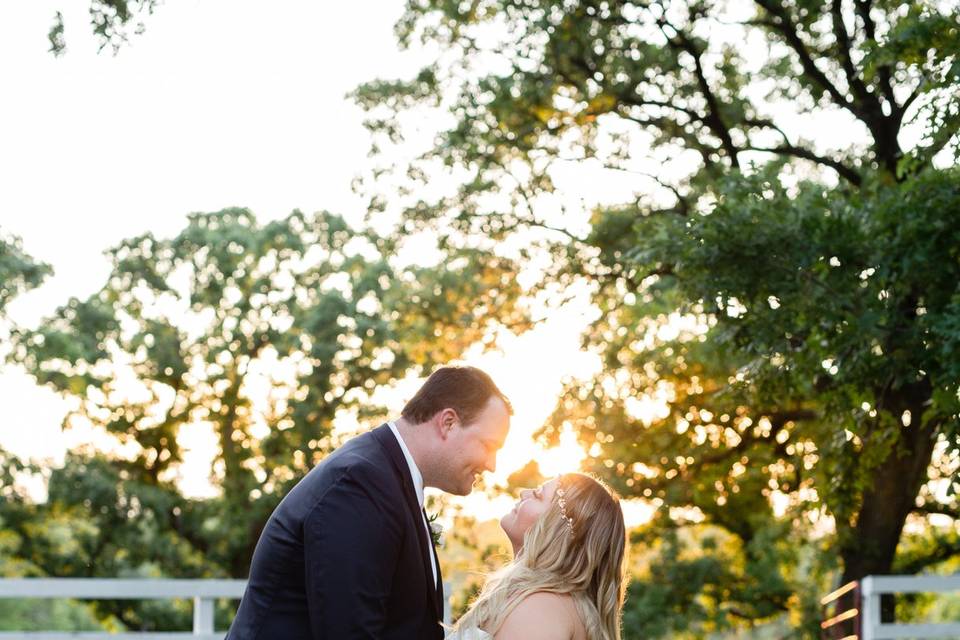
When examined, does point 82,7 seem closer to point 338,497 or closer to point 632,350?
point 338,497

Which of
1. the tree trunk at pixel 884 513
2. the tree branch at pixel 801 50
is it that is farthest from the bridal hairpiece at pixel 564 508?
the tree branch at pixel 801 50

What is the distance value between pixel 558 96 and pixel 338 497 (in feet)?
44.0

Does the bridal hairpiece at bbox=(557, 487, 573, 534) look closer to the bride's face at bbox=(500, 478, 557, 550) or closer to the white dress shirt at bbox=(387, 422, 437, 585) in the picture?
the bride's face at bbox=(500, 478, 557, 550)

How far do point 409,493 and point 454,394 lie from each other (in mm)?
269

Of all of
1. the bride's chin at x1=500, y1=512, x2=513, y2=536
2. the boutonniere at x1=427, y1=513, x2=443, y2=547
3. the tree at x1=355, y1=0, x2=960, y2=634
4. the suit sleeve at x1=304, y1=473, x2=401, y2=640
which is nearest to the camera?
the suit sleeve at x1=304, y1=473, x2=401, y2=640

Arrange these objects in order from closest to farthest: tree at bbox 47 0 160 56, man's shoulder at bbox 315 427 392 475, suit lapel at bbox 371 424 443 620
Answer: man's shoulder at bbox 315 427 392 475 < suit lapel at bbox 371 424 443 620 < tree at bbox 47 0 160 56

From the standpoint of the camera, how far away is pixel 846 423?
10.1m

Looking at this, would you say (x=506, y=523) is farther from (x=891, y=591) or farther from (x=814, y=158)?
(x=814, y=158)

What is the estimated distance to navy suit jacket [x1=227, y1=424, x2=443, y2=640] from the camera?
3.08m

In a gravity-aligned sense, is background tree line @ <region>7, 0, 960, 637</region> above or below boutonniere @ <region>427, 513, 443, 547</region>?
above

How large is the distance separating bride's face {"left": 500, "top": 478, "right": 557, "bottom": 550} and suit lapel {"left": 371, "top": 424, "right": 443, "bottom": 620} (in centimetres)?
77

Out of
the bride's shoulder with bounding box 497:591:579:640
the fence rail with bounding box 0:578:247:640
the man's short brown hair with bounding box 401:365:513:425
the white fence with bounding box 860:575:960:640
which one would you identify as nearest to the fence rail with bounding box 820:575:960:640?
the white fence with bounding box 860:575:960:640

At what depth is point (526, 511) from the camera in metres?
4.18

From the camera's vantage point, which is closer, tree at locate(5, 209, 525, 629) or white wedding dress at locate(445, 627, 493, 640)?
white wedding dress at locate(445, 627, 493, 640)
